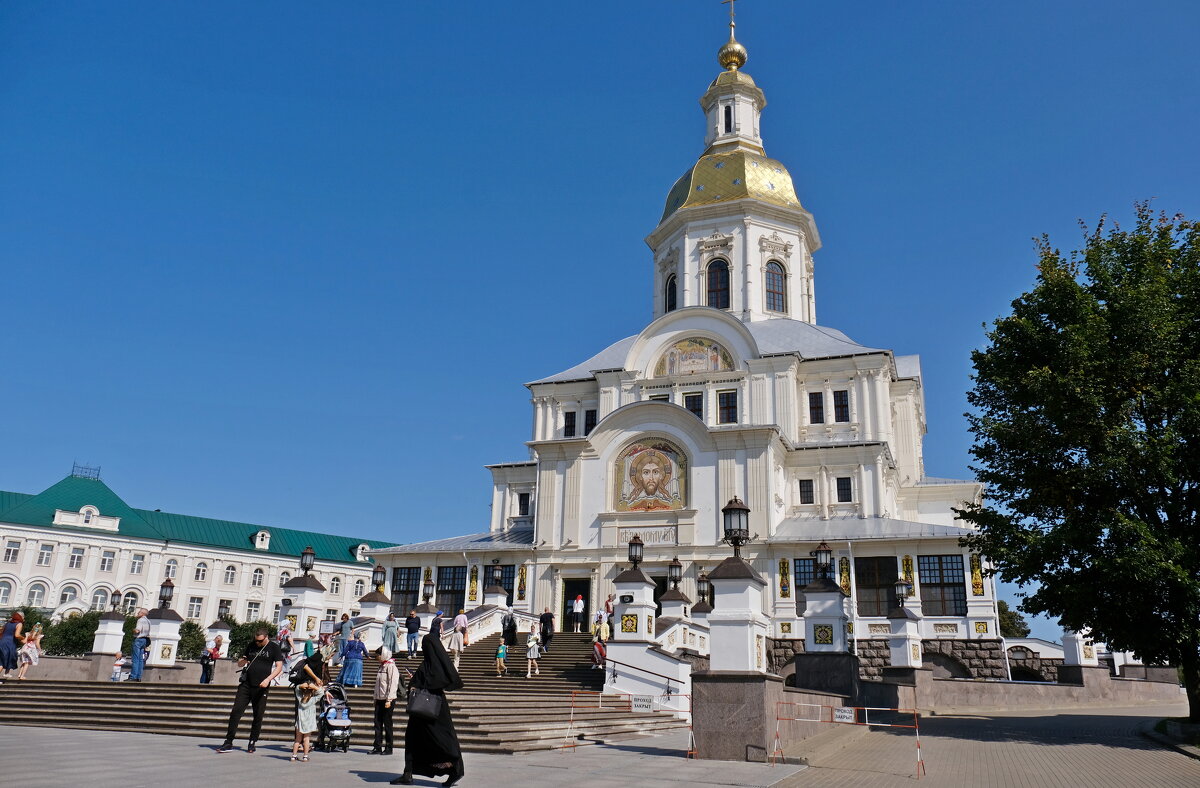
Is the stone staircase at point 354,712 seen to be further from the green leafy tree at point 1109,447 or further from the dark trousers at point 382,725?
the green leafy tree at point 1109,447

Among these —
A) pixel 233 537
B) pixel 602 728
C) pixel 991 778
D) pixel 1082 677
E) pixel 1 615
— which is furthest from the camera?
pixel 233 537

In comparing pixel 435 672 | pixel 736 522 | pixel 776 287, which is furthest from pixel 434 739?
pixel 776 287

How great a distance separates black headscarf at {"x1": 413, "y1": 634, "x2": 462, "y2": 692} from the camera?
32.9ft

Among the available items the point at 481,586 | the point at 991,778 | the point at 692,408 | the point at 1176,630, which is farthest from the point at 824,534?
the point at 991,778

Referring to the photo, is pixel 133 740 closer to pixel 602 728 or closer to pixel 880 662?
pixel 602 728

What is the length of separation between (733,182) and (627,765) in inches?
1454

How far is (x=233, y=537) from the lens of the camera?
73625mm

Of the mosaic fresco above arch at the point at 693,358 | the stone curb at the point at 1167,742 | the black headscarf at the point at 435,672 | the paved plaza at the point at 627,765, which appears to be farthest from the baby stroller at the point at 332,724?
the mosaic fresco above arch at the point at 693,358

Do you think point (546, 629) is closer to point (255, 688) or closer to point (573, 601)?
point (573, 601)

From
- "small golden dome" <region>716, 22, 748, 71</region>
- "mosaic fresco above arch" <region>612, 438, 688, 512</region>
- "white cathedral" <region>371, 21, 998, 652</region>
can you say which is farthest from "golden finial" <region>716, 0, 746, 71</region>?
"mosaic fresco above arch" <region>612, 438, 688, 512</region>

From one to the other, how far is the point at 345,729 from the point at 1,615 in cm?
5743

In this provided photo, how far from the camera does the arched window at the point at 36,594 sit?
200 feet

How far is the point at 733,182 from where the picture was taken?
149 feet

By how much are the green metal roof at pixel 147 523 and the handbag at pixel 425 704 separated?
5588 centimetres
